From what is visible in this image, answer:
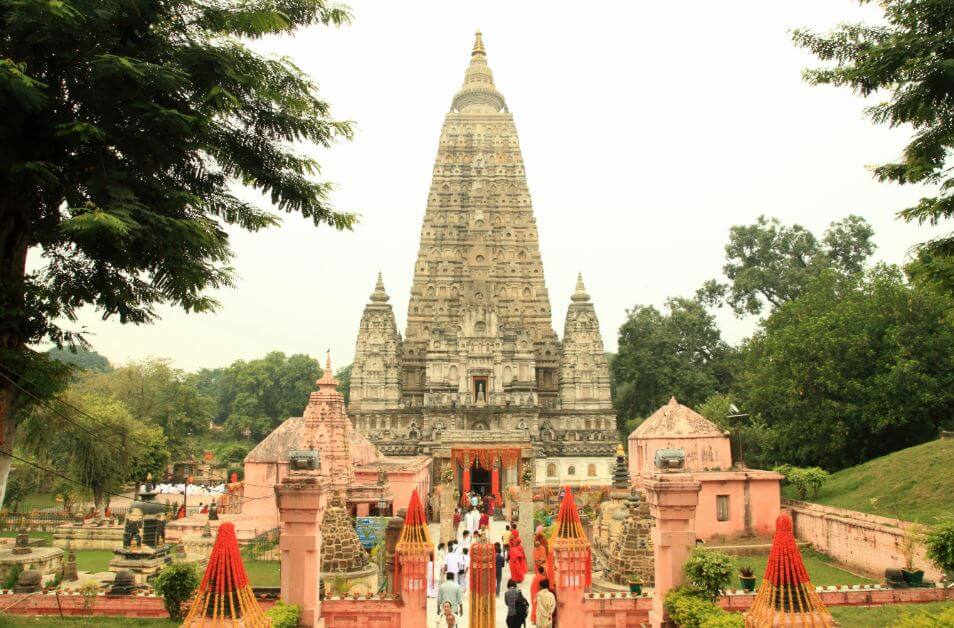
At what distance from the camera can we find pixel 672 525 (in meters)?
10.9

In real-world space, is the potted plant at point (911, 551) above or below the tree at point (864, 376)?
below

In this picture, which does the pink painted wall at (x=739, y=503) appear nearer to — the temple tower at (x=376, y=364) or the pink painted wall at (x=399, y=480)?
the pink painted wall at (x=399, y=480)

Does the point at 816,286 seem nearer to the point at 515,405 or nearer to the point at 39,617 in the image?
the point at 515,405

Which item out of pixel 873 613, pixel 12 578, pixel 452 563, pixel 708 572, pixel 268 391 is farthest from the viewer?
pixel 268 391

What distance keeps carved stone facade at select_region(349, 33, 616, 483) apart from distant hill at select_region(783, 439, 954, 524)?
21.1 metres

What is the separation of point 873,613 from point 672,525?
4.67 metres

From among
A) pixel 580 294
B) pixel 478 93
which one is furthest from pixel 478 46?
pixel 580 294

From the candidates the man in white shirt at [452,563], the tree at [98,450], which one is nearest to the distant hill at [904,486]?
the man in white shirt at [452,563]

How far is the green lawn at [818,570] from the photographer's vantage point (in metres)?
17.2

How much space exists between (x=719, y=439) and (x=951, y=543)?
539 inches

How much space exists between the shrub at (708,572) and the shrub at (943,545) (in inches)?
168

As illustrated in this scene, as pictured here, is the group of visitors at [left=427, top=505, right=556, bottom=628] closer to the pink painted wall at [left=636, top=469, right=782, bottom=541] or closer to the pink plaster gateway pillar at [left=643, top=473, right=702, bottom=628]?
the pink plaster gateway pillar at [left=643, top=473, right=702, bottom=628]

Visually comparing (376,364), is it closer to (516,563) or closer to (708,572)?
(516,563)

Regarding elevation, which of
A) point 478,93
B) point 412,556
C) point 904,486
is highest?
point 478,93
